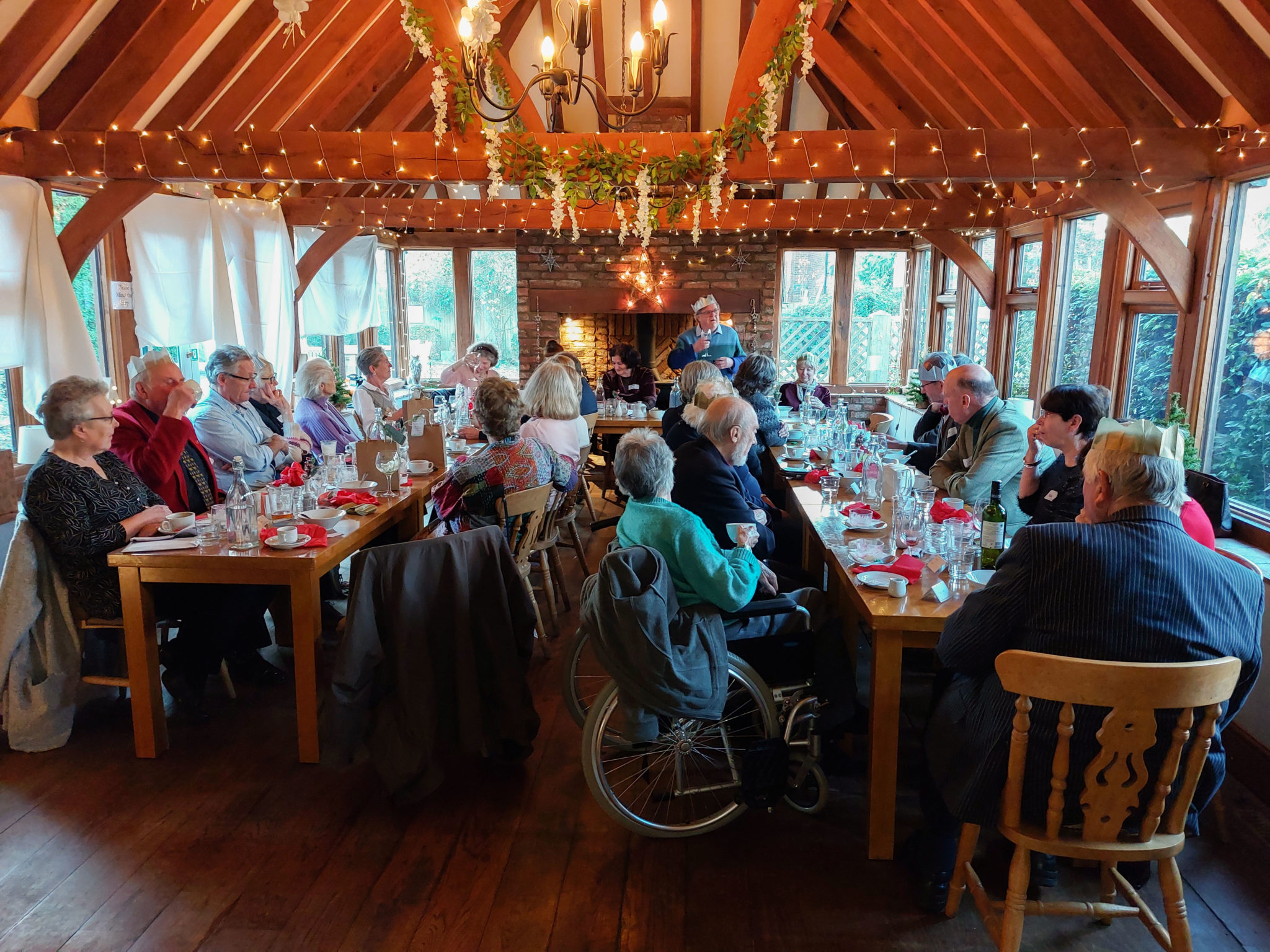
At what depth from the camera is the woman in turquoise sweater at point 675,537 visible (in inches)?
94.6

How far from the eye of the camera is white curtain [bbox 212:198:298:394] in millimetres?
6395

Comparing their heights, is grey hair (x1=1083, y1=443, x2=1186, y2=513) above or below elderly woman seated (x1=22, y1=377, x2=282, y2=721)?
above

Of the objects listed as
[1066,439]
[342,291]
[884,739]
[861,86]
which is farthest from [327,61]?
[884,739]

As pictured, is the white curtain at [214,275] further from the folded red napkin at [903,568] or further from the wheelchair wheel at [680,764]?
the folded red napkin at [903,568]

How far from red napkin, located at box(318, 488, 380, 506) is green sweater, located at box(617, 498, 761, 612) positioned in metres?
1.55

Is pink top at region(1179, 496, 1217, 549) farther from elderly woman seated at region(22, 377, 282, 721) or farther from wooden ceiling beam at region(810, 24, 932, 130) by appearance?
wooden ceiling beam at region(810, 24, 932, 130)

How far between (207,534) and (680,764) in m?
1.89

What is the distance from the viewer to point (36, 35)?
13.3ft

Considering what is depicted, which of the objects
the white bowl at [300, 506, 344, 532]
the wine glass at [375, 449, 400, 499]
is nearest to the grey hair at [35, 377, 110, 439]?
the white bowl at [300, 506, 344, 532]

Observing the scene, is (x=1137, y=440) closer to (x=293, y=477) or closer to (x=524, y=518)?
(x=524, y=518)

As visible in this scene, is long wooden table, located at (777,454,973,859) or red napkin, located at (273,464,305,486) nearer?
long wooden table, located at (777,454,973,859)

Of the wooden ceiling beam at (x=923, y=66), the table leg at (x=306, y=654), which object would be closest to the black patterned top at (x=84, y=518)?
the table leg at (x=306, y=654)

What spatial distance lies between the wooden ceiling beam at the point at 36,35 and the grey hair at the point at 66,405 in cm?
235

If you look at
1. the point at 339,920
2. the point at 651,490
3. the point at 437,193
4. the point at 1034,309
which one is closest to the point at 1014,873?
the point at 651,490
